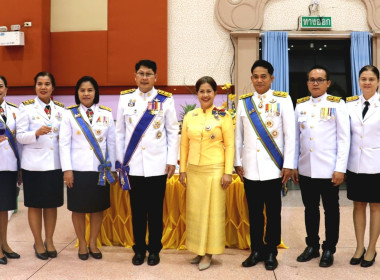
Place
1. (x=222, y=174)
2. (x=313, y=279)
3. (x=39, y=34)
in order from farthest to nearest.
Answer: (x=39, y=34) < (x=222, y=174) < (x=313, y=279)

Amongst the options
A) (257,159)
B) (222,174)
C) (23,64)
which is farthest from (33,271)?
(23,64)

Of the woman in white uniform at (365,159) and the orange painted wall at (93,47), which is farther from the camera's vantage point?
the orange painted wall at (93,47)

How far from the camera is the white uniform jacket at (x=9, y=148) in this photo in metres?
2.59

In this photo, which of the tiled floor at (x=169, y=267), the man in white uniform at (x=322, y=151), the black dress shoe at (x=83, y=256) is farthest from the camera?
the black dress shoe at (x=83, y=256)

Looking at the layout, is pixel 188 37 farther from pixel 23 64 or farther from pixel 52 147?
pixel 52 147

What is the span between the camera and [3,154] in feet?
8.47

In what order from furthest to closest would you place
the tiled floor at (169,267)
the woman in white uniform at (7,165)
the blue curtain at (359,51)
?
1. the blue curtain at (359,51)
2. the woman in white uniform at (7,165)
3. the tiled floor at (169,267)

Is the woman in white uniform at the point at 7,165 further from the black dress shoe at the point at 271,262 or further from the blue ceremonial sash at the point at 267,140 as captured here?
the black dress shoe at the point at 271,262

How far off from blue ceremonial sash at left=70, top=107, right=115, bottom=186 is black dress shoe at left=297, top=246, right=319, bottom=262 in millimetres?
1520

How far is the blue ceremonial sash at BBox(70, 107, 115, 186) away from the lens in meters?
2.60

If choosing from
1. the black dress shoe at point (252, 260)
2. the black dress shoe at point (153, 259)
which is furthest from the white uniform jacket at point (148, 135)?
the black dress shoe at point (252, 260)

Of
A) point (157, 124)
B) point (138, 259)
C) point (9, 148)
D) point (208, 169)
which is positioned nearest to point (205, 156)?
point (208, 169)

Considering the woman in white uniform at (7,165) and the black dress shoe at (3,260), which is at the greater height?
the woman in white uniform at (7,165)

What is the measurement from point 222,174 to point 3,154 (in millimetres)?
1588
